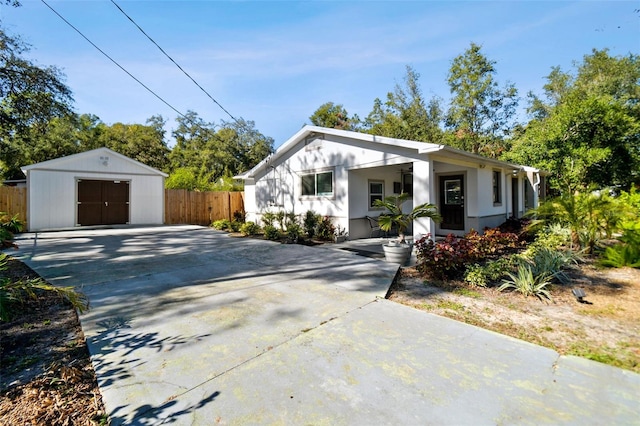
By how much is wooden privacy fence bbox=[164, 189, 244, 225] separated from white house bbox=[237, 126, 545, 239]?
5346 mm

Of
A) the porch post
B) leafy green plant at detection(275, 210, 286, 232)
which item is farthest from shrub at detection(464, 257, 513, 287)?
leafy green plant at detection(275, 210, 286, 232)

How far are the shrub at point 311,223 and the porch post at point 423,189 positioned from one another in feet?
12.2

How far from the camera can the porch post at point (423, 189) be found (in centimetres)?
736

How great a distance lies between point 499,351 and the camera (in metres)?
2.79

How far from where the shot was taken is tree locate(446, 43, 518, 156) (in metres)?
22.6

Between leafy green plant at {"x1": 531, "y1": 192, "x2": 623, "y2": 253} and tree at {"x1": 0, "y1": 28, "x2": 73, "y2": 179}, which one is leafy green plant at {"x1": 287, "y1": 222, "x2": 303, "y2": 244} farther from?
tree at {"x1": 0, "y1": 28, "x2": 73, "y2": 179}

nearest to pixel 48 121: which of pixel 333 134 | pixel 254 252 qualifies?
pixel 254 252

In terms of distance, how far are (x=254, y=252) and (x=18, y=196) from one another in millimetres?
11451

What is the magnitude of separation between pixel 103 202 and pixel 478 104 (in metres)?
25.6

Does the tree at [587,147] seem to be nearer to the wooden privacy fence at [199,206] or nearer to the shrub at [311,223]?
the shrub at [311,223]

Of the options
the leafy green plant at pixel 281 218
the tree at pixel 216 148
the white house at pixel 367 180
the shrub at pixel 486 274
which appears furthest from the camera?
the tree at pixel 216 148

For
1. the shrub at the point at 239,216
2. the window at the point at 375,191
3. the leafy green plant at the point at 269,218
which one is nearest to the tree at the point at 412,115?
the shrub at the point at 239,216

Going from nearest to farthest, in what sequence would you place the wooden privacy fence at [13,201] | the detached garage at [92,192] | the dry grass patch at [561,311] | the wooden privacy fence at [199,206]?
the dry grass patch at [561,311] → the wooden privacy fence at [13,201] → the detached garage at [92,192] → the wooden privacy fence at [199,206]

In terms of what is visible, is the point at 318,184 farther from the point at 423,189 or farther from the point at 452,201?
the point at 452,201
